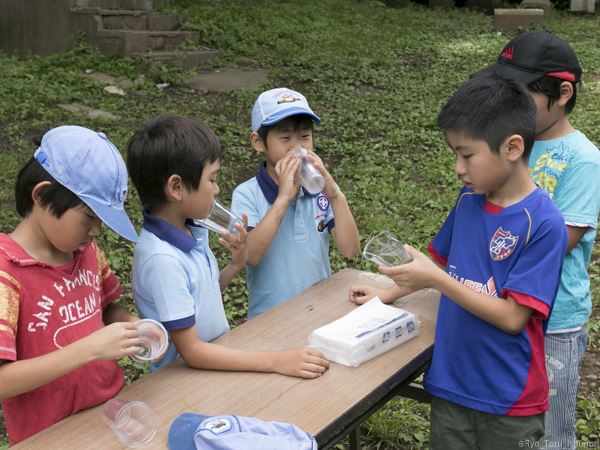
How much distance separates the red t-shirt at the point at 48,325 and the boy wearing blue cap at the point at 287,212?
0.74 meters

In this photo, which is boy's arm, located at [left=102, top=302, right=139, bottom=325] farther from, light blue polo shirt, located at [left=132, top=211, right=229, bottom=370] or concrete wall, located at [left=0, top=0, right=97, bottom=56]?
concrete wall, located at [left=0, top=0, right=97, bottom=56]

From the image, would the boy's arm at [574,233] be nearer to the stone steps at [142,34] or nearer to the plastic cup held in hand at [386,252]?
the plastic cup held in hand at [386,252]

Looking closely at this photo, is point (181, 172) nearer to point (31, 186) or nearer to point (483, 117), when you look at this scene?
point (31, 186)

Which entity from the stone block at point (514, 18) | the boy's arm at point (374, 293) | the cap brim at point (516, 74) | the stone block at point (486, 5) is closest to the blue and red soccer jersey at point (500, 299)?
the boy's arm at point (374, 293)

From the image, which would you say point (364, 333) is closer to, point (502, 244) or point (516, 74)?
point (502, 244)

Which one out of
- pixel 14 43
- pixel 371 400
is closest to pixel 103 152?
pixel 371 400

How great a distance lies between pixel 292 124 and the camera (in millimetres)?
2861

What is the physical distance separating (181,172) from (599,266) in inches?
142

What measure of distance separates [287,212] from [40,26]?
7.75 metres

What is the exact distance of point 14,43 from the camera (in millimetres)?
10016

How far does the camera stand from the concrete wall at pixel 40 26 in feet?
30.8

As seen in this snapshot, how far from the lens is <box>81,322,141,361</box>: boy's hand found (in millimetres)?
1919

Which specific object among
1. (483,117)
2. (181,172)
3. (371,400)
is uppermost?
(483,117)

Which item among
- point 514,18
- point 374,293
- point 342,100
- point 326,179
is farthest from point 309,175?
point 514,18
